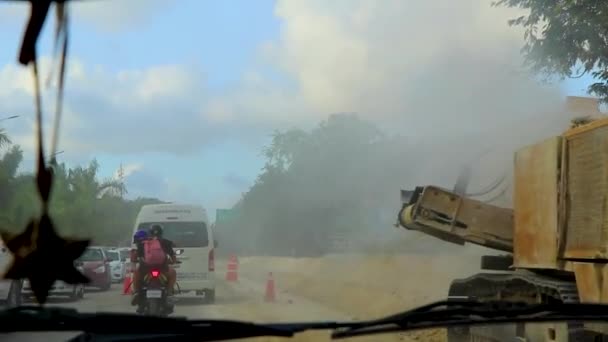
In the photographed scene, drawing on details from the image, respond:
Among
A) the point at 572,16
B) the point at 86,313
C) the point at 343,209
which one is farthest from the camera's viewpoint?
the point at 343,209

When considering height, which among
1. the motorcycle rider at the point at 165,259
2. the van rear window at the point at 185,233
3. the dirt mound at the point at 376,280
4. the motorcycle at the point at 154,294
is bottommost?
the dirt mound at the point at 376,280

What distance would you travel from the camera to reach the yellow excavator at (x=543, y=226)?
22.9 feet

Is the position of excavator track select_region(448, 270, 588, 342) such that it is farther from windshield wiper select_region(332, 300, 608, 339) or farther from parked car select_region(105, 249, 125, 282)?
parked car select_region(105, 249, 125, 282)

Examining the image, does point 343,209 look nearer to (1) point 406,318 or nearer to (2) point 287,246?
(2) point 287,246

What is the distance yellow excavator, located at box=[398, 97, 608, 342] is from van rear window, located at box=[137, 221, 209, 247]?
9.25m

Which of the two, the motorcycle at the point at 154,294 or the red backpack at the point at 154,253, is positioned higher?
the red backpack at the point at 154,253

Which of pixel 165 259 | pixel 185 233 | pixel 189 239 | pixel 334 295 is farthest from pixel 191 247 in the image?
pixel 165 259

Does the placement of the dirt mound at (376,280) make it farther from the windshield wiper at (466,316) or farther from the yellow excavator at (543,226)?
the windshield wiper at (466,316)

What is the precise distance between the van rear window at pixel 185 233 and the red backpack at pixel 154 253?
5.76 meters

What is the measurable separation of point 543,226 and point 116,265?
2295 centimetres

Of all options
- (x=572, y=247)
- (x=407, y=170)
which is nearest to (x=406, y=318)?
(x=572, y=247)

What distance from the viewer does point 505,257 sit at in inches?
415

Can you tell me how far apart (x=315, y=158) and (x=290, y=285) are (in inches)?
496

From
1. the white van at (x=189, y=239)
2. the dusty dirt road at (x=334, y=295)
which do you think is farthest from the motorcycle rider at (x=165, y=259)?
the white van at (x=189, y=239)
